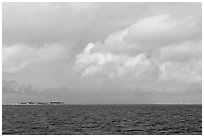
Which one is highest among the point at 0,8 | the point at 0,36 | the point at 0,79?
the point at 0,8

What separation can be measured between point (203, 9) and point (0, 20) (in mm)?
14934

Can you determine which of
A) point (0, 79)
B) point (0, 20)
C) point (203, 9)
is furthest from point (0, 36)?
point (203, 9)

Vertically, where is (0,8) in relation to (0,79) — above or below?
above

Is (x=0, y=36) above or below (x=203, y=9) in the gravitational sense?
below

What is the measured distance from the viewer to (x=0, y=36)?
22938 mm

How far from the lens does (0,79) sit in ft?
74.9

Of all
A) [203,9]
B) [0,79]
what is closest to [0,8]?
[0,79]

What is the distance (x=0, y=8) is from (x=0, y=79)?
5083mm

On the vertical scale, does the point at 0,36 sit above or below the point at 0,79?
above

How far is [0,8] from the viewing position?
23109 mm

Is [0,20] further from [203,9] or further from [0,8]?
[203,9]

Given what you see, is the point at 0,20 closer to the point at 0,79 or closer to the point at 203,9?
the point at 0,79

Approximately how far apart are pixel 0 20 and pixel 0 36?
117 centimetres

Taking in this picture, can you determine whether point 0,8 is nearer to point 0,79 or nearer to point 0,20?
point 0,20
